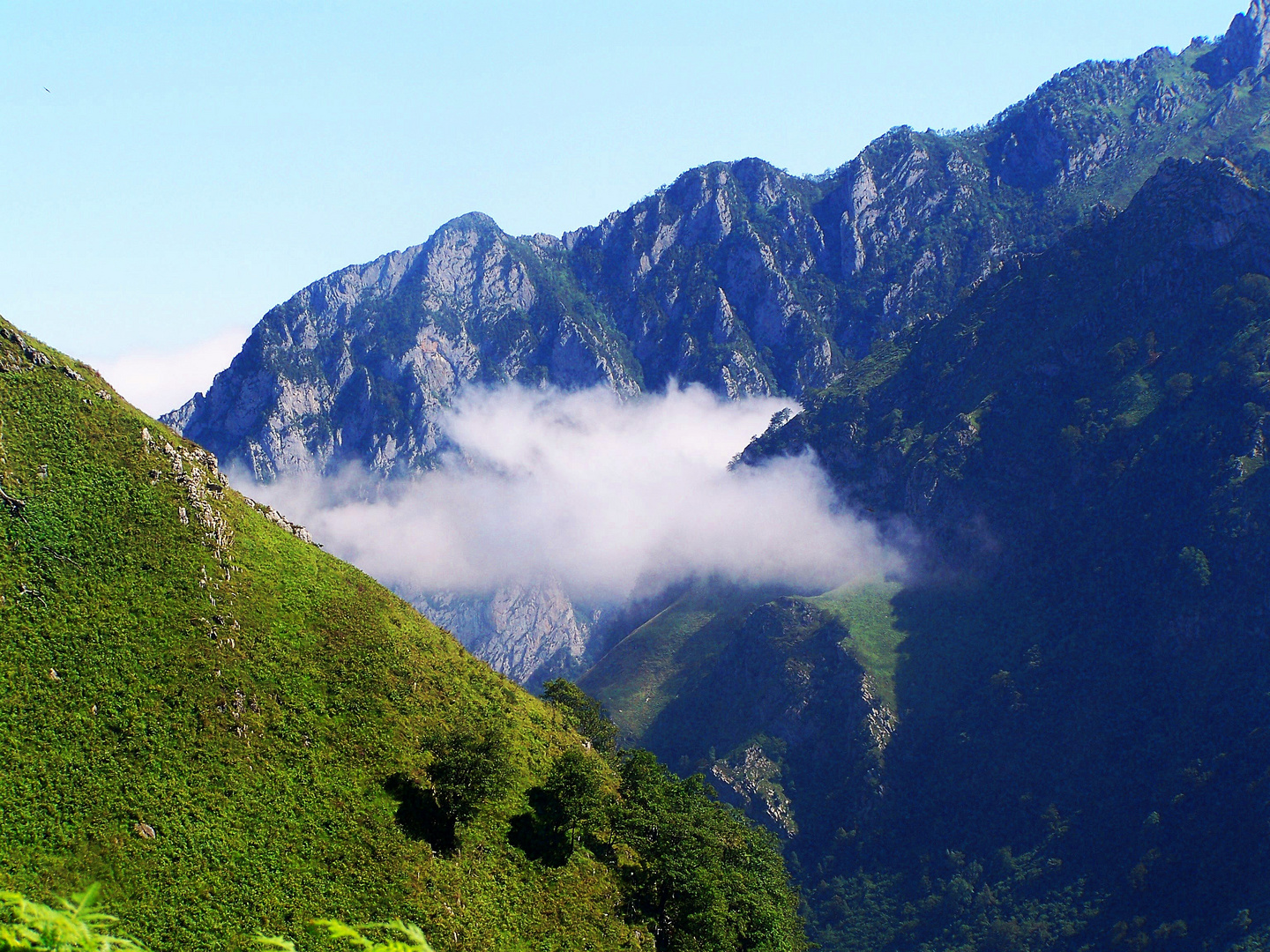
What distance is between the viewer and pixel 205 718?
8819 centimetres

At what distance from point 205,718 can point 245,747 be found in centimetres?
475

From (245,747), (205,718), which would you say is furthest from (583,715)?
(205,718)

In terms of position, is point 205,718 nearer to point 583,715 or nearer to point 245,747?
point 245,747

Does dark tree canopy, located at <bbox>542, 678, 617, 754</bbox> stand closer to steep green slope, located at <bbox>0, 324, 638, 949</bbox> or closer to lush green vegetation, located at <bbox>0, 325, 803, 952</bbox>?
lush green vegetation, located at <bbox>0, 325, 803, 952</bbox>

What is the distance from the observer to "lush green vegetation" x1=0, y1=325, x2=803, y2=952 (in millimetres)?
76750

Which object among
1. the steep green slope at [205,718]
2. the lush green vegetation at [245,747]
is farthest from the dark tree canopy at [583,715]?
the steep green slope at [205,718]

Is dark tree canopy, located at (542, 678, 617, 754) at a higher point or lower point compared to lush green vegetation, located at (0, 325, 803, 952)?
higher

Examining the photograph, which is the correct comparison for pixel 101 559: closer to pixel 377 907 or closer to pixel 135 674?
pixel 135 674

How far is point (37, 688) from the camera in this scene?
80.4m

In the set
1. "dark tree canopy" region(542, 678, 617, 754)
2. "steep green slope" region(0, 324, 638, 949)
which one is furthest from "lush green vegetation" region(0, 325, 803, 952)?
"dark tree canopy" region(542, 678, 617, 754)

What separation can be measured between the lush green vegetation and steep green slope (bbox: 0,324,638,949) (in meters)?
0.22

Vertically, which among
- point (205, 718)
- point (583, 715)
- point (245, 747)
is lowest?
point (245, 747)

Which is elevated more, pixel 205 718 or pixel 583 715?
pixel 583 715

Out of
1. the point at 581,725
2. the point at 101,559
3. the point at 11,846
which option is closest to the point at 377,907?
the point at 11,846
